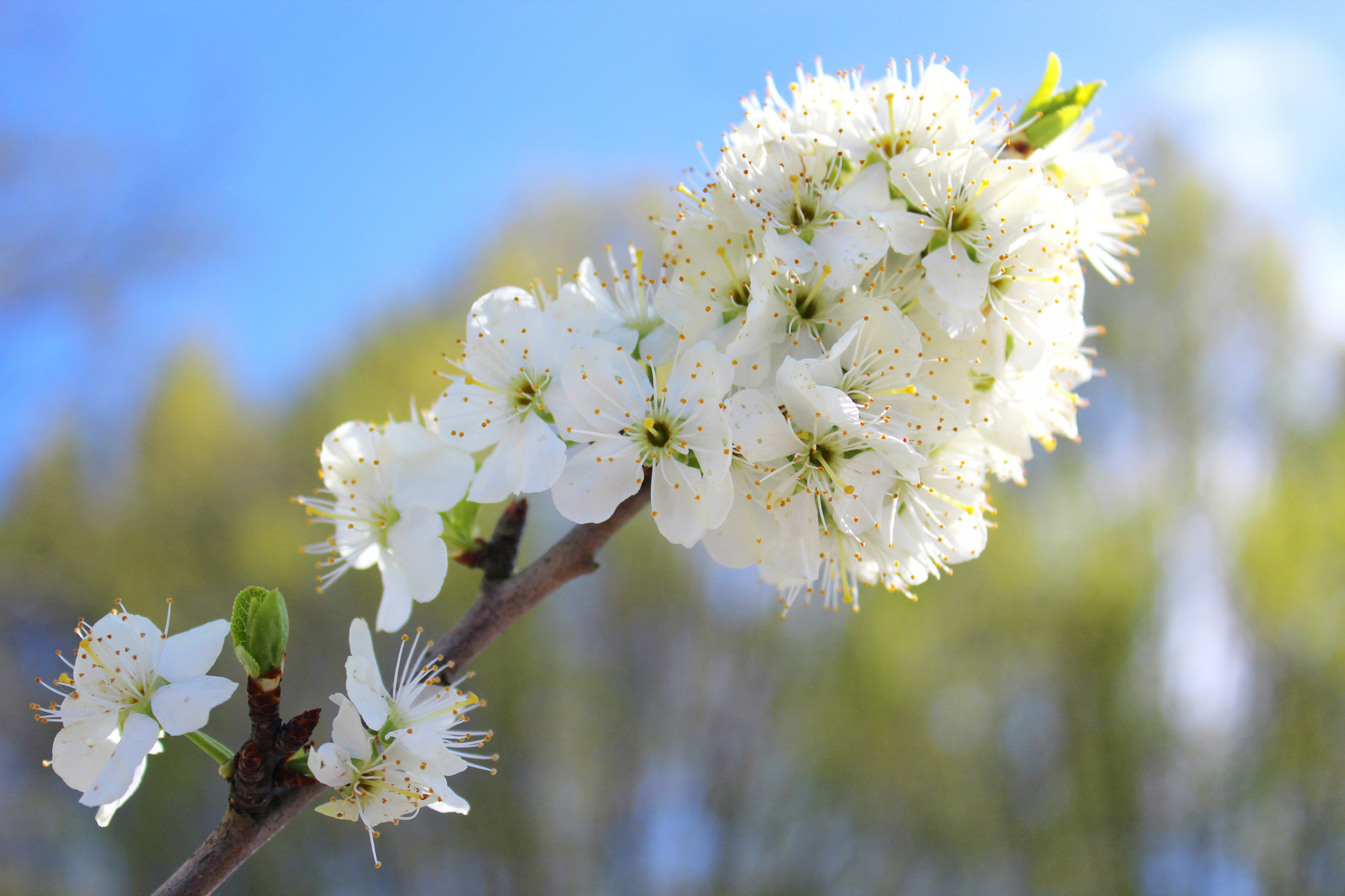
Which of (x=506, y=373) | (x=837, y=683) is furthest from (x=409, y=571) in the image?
(x=837, y=683)

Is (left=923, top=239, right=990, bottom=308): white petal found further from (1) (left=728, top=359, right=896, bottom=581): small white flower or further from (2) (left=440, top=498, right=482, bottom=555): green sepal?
(2) (left=440, top=498, right=482, bottom=555): green sepal

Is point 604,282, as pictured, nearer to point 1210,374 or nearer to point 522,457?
point 522,457

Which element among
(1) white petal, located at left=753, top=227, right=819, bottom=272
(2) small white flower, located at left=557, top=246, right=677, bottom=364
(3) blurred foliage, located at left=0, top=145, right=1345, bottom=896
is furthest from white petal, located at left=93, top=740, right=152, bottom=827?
(3) blurred foliage, located at left=0, top=145, right=1345, bottom=896

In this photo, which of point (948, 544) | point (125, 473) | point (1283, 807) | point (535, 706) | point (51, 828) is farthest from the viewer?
point (125, 473)

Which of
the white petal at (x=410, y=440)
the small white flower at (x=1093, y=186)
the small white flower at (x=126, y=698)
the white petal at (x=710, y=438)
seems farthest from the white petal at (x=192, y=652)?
the small white flower at (x=1093, y=186)

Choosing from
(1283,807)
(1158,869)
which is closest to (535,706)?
(1158,869)

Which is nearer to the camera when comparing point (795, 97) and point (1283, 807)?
point (795, 97)

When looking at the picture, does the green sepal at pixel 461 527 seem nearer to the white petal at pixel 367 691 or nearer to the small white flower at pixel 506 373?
the small white flower at pixel 506 373
